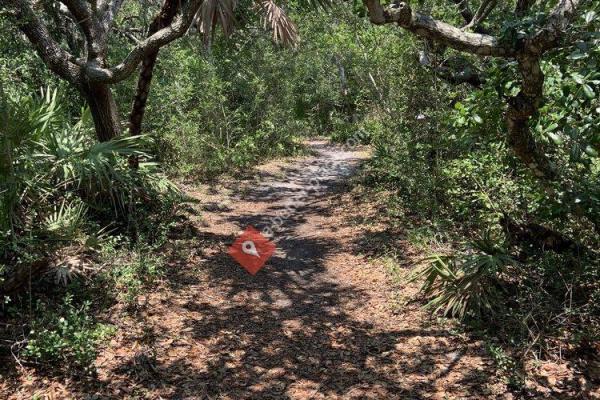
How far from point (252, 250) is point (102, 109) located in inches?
118

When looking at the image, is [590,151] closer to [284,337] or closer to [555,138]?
[555,138]

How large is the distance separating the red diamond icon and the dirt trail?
13 cm

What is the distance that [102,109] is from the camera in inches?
260

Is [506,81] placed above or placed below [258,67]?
below

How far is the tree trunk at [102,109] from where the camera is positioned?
255 inches

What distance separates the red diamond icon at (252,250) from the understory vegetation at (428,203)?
1.12 meters

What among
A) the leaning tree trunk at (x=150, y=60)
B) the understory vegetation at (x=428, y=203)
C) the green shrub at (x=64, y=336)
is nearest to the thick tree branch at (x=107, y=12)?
the leaning tree trunk at (x=150, y=60)

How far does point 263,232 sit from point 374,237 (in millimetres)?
1986

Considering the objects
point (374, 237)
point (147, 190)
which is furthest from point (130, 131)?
point (374, 237)

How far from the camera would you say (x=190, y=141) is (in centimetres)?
1135

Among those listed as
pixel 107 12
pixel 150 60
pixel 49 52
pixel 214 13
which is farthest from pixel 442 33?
pixel 107 12

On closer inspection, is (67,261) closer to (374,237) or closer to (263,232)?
(263,232)

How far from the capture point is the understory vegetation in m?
3.86

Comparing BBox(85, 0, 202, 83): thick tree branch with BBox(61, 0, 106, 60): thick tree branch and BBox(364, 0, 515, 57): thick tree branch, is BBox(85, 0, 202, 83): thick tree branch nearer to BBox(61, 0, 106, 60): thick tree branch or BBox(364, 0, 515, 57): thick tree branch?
BBox(61, 0, 106, 60): thick tree branch
